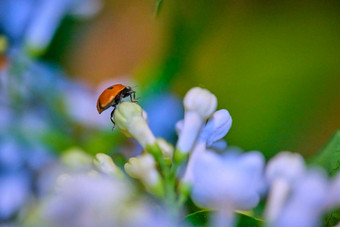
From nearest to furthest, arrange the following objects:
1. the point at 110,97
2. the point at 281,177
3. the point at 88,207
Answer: the point at 88,207, the point at 281,177, the point at 110,97

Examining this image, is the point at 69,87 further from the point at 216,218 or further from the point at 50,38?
the point at 216,218

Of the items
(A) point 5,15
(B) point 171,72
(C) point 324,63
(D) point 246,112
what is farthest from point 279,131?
(A) point 5,15

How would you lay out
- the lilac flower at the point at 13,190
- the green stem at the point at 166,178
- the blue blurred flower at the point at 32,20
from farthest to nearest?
the blue blurred flower at the point at 32,20, the lilac flower at the point at 13,190, the green stem at the point at 166,178

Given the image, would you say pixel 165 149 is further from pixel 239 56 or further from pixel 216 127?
pixel 239 56

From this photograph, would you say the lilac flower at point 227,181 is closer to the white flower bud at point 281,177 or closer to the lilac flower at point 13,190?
the white flower bud at point 281,177

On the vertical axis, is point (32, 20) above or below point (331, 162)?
above

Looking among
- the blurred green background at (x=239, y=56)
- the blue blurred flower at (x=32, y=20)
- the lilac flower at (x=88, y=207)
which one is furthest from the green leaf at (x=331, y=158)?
the blue blurred flower at (x=32, y=20)

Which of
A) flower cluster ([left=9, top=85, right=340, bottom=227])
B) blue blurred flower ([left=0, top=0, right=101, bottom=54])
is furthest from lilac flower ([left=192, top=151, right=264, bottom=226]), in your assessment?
blue blurred flower ([left=0, top=0, right=101, bottom=54])

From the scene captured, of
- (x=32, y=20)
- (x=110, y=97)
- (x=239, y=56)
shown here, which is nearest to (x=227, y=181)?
(x=110, y=97)
